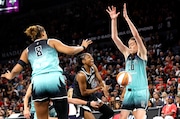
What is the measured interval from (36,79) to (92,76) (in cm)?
199

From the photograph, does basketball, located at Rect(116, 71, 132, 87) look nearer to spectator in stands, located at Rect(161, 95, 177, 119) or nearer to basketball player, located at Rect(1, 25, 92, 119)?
basketball player, located at Rect(1, 25, 92, 119)

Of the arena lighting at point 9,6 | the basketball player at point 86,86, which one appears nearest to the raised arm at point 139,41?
the basketball player at point 86,86

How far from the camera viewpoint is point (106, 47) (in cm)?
2180

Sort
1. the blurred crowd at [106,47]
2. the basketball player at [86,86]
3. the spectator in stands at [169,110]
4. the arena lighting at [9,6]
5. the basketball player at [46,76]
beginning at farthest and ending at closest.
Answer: the arena lighting at [9,6]
the blurred crowd at [106,47]
the spectator in stands at [169,110]
the basketball player at [86,86]
the basketball player at [46,76]

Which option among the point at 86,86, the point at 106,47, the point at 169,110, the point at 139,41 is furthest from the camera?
the point at 106,47

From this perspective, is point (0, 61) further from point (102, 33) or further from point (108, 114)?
point (108, 114)

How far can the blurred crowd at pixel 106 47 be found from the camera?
48.9 ft

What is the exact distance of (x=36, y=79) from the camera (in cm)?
625

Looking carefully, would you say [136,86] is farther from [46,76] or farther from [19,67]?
[19,67]

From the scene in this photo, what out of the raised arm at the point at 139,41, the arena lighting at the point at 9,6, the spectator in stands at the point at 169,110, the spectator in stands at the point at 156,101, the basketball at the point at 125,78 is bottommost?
the spectator in stands at the point at 169,110

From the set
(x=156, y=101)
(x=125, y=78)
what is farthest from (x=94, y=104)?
(x=156, y=101)

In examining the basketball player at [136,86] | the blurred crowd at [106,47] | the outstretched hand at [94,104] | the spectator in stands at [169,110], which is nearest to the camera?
the basketball player at [136,86]

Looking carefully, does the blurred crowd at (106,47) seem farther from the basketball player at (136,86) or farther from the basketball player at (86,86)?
the basketball player at (136,86)

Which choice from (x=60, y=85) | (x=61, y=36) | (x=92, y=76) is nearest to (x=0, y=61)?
(x=61, y=36)
